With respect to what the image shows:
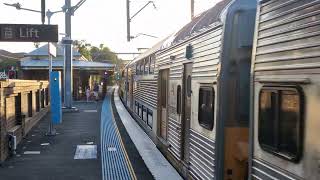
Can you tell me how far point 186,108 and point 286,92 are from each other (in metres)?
4.68

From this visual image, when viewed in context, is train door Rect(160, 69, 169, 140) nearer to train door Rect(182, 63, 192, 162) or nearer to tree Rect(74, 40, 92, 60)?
train door Rect(182, 63, 192, 162)

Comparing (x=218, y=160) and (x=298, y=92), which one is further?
(x=218, y=160)

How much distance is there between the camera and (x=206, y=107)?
719cm

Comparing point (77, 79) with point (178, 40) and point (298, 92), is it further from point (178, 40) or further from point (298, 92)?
point (298, 92)

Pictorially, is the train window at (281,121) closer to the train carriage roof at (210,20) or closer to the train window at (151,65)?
the train carriage roof at (210,20)

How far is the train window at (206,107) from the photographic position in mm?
6816

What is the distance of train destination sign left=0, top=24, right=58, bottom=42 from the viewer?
10.2 meters

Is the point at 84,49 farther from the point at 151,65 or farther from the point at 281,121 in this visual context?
the point at 281,121

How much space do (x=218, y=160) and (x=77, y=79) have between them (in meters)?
38.9

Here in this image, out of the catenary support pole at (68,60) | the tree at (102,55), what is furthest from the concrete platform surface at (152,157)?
the tree at (102,55)

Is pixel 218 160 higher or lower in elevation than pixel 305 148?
lower

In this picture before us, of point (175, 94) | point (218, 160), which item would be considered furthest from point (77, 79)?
point (218, 160)

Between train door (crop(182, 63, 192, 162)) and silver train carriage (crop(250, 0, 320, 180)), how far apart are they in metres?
3.52

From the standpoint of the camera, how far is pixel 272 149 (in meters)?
4.55
